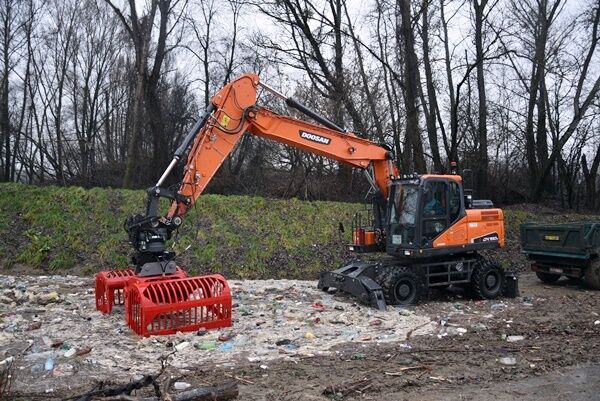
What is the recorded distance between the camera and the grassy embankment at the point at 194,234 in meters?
13.1

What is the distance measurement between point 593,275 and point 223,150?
332 inches

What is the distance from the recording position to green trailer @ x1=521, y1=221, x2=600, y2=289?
12.2 meters

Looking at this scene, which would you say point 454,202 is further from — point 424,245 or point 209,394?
point 209,394

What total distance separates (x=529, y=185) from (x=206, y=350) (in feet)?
72.1

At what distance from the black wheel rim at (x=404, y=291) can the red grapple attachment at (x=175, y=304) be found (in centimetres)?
324

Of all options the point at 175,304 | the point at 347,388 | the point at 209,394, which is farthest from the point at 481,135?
the point at 209,394

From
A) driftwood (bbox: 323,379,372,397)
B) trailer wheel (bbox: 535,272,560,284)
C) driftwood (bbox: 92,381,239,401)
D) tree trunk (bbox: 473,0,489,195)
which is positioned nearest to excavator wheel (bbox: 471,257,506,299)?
trailer wheel (bbox: 535,272,560,284)

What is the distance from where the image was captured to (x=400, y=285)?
9.76m

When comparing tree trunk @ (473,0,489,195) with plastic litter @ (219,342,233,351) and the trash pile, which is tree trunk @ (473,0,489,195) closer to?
the trash pile

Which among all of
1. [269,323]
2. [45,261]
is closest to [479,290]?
[269,323]

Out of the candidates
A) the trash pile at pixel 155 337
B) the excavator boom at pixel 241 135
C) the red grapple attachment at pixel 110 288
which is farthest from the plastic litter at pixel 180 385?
the excavator boom at pixel 241 135

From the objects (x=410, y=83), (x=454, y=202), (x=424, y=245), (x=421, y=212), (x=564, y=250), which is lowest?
(x=564, y=250)

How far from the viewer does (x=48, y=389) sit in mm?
5387

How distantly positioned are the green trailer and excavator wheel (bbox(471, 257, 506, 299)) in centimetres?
266
